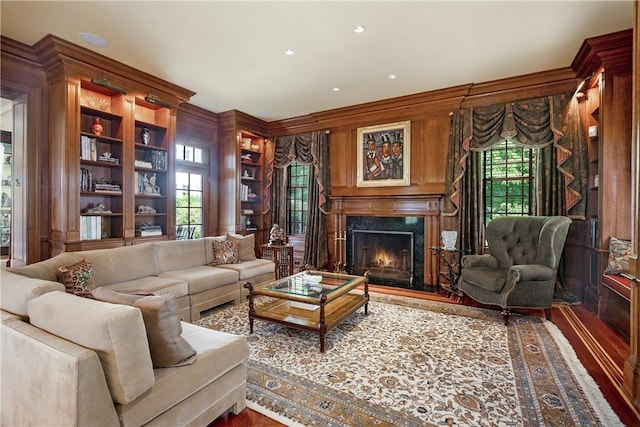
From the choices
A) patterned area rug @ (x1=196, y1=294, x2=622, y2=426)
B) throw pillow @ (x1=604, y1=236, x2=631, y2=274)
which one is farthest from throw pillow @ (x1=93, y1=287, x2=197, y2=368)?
throw pillow @ (x1=604, y1=236, x2=631, y2=274)

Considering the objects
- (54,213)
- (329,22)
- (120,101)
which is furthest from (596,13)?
(54,213)

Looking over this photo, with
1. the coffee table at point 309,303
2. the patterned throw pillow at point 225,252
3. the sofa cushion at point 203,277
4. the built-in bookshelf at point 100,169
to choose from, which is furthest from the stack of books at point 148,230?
the coffee table at point 309,303

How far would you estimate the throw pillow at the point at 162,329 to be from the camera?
1.50 meters

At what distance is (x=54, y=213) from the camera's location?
3.69 m

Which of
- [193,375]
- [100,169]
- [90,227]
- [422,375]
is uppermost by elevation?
[100,169]

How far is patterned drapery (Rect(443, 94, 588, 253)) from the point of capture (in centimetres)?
402

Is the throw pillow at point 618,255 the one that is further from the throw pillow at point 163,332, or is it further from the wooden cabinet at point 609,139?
the throw pillow at point 163,332

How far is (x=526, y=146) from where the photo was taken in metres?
4.32

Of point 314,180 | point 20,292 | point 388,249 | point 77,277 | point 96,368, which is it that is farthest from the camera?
point 314,180

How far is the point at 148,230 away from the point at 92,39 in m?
2.45

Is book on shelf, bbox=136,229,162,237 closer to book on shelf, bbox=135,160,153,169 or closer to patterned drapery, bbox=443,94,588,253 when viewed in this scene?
book on shelf, bbox=135,160,153,169

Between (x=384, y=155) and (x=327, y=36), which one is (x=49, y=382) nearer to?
(x=327, y=36)

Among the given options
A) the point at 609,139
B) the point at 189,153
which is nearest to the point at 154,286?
the point at 189,153

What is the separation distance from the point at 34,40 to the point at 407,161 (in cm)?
502
